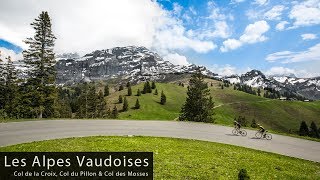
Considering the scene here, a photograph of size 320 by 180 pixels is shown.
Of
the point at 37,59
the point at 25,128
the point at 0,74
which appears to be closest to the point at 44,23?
the point at 37,59

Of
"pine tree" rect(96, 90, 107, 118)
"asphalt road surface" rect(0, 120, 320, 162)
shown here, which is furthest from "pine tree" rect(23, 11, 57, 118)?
Answer: "pine tree" rect(96, 90, 107, 118)

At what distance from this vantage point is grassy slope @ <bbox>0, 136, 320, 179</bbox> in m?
17.9

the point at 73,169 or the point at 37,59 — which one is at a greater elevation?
the point at 37,59

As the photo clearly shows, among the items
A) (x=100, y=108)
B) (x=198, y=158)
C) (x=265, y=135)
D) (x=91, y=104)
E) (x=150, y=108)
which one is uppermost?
(x=91, y=104)

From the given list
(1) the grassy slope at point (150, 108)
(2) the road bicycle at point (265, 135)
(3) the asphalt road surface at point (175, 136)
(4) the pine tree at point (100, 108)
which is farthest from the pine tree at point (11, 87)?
(1) the grassy slope at point (150, 108)

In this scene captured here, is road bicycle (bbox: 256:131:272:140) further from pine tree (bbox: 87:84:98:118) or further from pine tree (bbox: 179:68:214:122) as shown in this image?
pine tree (bbox: 87:84:98:118)

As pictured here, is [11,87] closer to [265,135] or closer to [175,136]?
[175,136]

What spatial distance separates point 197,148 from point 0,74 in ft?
181

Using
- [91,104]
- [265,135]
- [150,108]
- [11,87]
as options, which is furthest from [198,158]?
[150,108]

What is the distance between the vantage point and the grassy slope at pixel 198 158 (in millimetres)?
17938

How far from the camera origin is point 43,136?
27.6m

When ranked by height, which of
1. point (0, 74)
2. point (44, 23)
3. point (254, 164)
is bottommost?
point (254, 164)

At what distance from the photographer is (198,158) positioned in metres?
21.4

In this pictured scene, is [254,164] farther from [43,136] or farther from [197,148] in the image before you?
[43,136]
